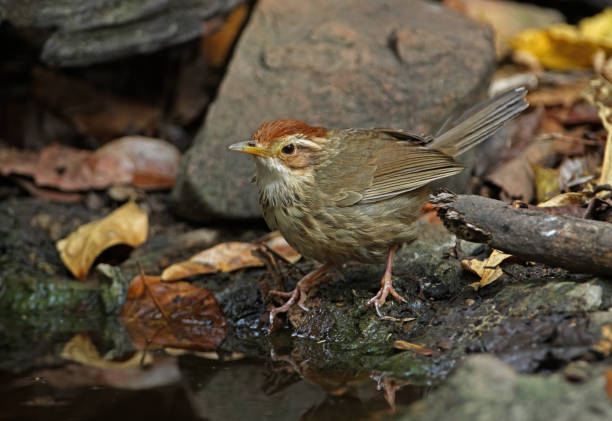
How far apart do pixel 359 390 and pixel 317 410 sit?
0.86ft

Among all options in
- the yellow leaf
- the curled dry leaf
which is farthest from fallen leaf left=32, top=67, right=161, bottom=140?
the yellow leaf

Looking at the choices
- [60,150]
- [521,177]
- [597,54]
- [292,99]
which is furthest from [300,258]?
[597,54]

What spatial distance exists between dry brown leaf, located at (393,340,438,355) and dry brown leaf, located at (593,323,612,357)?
0.82m

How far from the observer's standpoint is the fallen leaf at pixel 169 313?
4582mm

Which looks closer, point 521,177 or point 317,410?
point 317,410

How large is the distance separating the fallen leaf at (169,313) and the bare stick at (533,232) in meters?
1.74

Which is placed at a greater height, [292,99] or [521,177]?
[292,99]

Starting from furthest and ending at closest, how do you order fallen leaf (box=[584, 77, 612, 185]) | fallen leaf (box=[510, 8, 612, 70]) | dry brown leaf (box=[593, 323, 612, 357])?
fallen leaf (box=[510, 8, 612, 70]), fallen leaf (box=[584, 77, 612, 185]), dry brown leaf (box=[593, 323, 612, 357])

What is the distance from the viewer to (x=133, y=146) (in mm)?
6445

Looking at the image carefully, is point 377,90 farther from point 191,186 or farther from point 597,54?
point 597,54

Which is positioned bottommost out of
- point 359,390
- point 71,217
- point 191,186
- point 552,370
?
point 71,217

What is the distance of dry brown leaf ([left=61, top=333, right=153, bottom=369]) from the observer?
4.11 m

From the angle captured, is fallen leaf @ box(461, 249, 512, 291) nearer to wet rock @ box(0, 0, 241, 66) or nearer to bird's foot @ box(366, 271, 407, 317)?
bird's foot @ box(366, 271, 407, 317)

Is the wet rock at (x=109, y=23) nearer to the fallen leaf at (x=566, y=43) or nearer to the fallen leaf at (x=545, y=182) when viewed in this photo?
the fallen leaf at (x=545, y=182)
